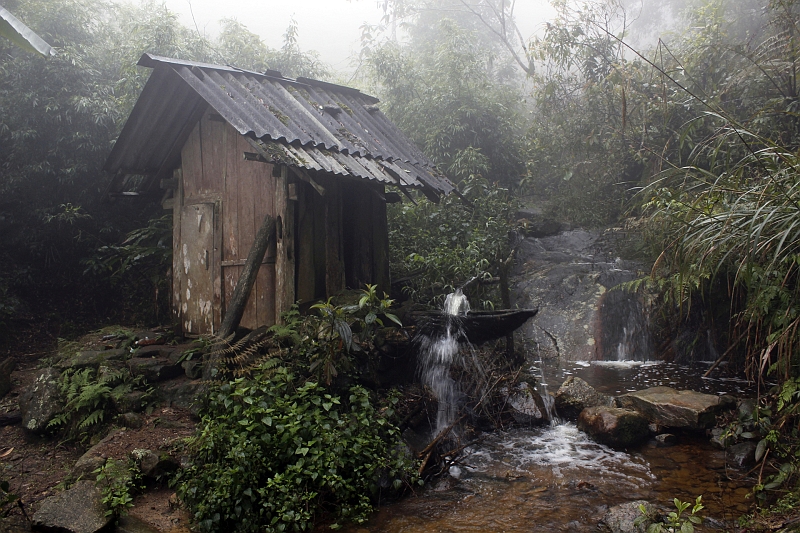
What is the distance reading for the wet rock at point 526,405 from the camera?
6.75m

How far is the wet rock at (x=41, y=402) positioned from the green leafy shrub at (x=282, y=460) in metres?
1.94

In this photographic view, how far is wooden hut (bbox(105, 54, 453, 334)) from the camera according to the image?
6.35m

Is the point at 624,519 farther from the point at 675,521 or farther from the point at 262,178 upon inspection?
the point at 262,178

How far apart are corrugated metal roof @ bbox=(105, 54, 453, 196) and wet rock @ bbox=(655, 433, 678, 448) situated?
13.6 ft

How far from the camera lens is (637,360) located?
975cm

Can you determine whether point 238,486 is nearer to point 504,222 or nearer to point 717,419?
point 717,419

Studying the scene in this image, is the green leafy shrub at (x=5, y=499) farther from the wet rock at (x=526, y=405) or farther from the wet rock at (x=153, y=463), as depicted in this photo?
the wet rock at (x=526, y=405)

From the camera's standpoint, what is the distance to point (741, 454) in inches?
211

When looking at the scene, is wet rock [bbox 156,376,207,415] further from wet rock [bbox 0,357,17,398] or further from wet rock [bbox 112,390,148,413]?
wet rock [bbox 0,357,17,398]

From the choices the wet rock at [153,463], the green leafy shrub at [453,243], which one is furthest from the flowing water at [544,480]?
the green leafy shrub at [453,243]

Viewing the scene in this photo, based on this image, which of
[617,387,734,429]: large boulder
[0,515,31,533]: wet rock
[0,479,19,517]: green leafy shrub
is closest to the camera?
[0,479,19,517]: green leafy shrub

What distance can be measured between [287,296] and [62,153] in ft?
25.5

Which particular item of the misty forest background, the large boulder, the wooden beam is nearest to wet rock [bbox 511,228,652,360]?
the misty forest background

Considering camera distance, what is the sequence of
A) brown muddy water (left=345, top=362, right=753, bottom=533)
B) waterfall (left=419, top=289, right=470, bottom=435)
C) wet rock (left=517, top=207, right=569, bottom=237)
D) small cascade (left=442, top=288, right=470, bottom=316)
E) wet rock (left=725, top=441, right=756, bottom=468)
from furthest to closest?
wet rock (left=517, top=207, right=569, bottom=237), small cascade (left=442, top=288, right=470, bottom=316), waterfall (left=419, top=289, right=470, bottom=435), wet rock (left=725, top=441, right=756, bottom=468), brown muddy water (left=345, top=362, right=753, bottom=533)
